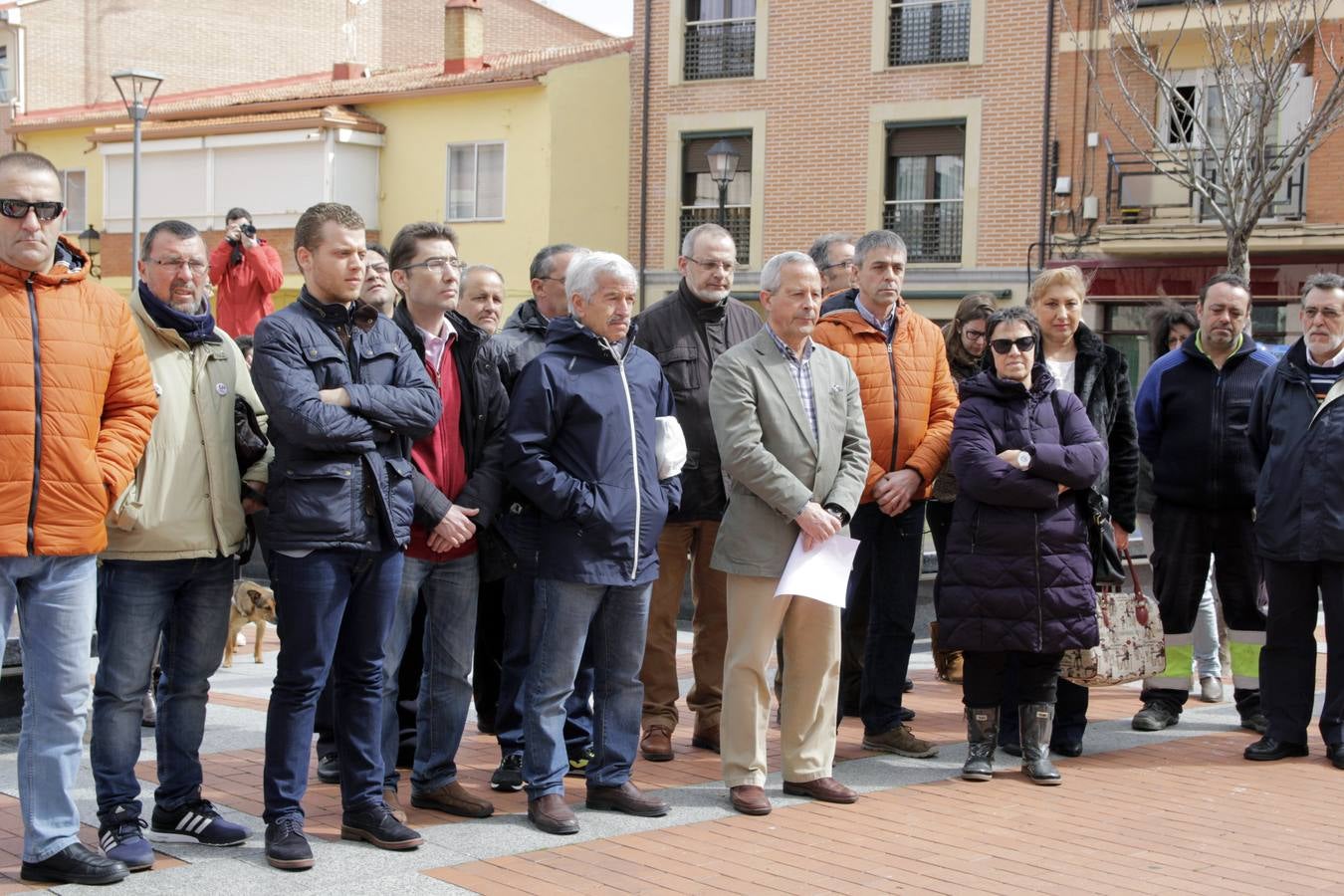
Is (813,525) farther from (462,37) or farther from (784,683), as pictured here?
(462,37)

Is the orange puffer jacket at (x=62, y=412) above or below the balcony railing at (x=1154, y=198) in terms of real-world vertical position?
below

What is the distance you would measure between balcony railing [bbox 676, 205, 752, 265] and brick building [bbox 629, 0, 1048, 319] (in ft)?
0.12

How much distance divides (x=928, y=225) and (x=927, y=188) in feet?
2.12

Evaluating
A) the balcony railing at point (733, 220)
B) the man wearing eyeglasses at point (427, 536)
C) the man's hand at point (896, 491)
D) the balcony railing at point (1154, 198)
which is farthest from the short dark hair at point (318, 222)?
the balcony railing at point (733, 220)

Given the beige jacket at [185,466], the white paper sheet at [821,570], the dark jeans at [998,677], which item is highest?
the beige jacket at [185,466]

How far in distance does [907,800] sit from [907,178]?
22010mm

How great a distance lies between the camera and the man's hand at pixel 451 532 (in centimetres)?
530

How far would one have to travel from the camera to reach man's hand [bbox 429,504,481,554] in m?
5.30

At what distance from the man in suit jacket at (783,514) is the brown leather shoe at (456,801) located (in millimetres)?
935

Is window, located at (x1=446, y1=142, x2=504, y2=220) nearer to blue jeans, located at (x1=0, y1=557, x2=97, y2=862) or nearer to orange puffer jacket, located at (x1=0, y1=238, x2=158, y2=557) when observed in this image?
orange puffer jacket, located at (x1=0, y1=238, x2=158, y2=557)

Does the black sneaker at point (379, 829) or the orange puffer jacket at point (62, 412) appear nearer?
the orange puffer jacket at point (62, 412)

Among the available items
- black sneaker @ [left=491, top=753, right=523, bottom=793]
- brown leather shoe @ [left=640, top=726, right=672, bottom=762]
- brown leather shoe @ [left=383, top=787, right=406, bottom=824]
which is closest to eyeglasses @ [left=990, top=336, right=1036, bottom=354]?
brown leather shoe @ [left=640, top=726, right=672, bottom=762]

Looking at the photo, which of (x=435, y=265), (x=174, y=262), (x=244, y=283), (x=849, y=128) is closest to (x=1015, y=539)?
(x=435, y=265)

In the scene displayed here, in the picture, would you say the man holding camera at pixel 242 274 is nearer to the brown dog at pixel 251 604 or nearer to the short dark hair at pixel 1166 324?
the brown dog at pixel 251 604
